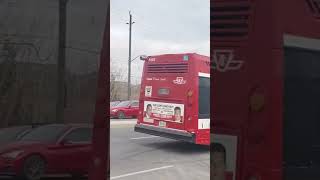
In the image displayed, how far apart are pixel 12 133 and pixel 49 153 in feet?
0.67

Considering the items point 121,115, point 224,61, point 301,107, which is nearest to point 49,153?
point 224,61

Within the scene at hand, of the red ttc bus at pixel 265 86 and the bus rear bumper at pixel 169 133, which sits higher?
the red ttc bus at pixel 265 86

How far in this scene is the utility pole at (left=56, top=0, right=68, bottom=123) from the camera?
2.45 m

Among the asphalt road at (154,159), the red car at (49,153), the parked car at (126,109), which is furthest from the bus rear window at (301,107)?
the parked car at (126,109)

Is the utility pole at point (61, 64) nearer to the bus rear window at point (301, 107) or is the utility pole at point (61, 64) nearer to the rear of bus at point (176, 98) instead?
the bus rear window at point (301, 107)

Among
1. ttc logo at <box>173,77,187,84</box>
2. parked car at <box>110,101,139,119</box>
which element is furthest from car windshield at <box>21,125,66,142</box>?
parked car at <box>110,101,139,119</box>

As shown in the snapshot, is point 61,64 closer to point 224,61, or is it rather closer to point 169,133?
point 224,61

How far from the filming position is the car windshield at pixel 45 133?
235cm

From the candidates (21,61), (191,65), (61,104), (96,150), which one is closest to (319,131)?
(96,150)

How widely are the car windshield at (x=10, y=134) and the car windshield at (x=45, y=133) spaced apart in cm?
3

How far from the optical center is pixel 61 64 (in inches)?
97.3

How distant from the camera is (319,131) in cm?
358

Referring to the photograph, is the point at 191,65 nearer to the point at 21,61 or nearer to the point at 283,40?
the point at 283,40

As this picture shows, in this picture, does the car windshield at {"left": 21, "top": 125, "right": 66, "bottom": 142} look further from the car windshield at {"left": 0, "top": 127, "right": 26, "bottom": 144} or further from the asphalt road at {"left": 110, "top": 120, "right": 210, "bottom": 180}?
the asphalt road at {"left": 110, "top": 120, "right": 210, "bottom": 180}
